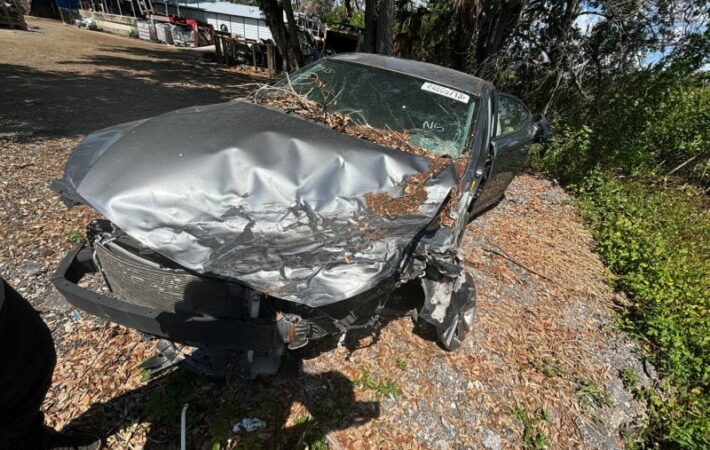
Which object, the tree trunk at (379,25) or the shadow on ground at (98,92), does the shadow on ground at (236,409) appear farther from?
the tree trunk at (379,25)

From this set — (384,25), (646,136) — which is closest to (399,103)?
(384,25)

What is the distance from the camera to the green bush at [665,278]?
2496 mm

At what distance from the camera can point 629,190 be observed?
5.71 m

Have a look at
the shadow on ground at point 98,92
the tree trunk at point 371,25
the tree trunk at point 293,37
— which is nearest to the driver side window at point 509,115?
the shadow on ground at point 98,92

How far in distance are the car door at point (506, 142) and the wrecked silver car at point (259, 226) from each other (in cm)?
122

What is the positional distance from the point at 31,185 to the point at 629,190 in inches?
323

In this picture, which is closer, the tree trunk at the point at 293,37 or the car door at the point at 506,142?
the car door at the point at 506,142

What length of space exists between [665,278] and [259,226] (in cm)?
426

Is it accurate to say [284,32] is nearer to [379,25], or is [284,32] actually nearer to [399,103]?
[379,25]

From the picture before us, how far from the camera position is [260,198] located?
5.42 ft

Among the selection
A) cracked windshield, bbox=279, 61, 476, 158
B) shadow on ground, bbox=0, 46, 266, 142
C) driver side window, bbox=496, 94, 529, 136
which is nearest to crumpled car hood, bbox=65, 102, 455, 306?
cracked windshield, bbox=279, 61, 476, 158

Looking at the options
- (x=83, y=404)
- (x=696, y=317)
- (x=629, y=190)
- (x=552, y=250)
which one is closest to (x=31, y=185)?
(x=83, y=404)

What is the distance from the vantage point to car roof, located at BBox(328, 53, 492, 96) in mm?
2973

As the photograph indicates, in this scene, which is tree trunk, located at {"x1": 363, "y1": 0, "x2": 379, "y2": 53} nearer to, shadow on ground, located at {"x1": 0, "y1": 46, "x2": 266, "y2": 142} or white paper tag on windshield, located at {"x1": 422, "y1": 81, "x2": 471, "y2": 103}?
shadow on ground, located at {"x1": 0, "y1": 46, "x2": 266, "y2": 142}
